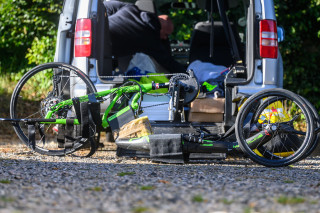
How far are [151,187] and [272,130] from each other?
172 centimetres

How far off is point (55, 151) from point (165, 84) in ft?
3.98

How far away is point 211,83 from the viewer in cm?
577

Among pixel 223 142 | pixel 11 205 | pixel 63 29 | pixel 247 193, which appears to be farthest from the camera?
pixel 63 29

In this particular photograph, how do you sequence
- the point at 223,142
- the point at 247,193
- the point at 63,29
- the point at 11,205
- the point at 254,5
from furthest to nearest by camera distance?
1. the point at 63,29
2. the point at 254,5
3. the point at 223,142
4. the point at 247,193
5. the point at 11,205

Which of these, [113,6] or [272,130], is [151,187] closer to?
[272,130]

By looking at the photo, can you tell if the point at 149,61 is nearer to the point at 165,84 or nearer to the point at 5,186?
the point at 165,84

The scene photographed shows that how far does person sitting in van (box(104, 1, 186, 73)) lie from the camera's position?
20.3 feet

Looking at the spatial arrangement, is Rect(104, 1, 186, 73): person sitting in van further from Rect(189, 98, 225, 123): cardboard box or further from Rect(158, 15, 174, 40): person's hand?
Rect(189, 98, 225, 123): cardboard box

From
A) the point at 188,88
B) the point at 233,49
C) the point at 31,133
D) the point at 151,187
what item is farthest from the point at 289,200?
the point at 31,133

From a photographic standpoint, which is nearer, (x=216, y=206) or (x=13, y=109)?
(x=216, y=206)

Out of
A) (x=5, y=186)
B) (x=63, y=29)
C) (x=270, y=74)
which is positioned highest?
(x=63, y=29)

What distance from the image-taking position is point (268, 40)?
5.50 meters

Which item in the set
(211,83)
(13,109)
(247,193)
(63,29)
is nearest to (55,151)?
(13,109)

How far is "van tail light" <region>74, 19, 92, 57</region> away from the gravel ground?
3.43ft
